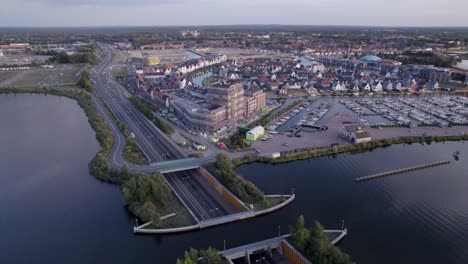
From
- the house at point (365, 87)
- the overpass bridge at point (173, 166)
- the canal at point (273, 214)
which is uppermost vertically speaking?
the house at point (365, 87)

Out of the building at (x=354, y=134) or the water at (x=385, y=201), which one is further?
the building at (x=354, y=134)

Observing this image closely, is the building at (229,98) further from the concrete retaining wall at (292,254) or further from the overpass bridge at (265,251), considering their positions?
the concrete retaining wall at (292,254)

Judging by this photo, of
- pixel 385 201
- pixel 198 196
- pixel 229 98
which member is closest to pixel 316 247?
pixel 385 201

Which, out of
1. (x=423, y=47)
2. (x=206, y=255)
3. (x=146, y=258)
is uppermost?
(x=423, y=47)

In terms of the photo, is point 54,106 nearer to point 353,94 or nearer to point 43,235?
point 43,235

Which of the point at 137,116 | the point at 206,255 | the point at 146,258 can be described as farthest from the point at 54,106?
the point at 206,255

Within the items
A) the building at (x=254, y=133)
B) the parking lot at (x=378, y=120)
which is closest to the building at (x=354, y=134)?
the parking lot at (x=378, y=120)
